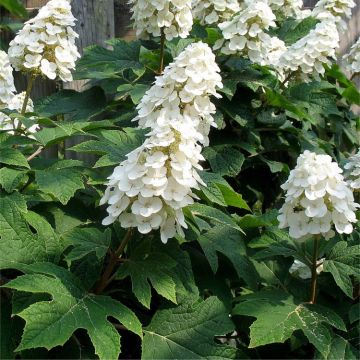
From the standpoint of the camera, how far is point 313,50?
3.12 metres

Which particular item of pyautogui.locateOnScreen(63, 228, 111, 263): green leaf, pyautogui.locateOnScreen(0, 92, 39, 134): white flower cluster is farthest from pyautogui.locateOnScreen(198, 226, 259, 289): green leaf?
pyautogui.locateOnScreen(0, 92, 39, 134): white flower cluster

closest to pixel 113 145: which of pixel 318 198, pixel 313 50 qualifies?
pixel 318 198

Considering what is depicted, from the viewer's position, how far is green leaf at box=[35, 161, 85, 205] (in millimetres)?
1966

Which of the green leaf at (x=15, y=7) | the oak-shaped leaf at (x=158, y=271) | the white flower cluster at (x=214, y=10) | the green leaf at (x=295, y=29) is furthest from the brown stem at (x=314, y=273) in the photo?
the green leaf at (x=15, y=7)

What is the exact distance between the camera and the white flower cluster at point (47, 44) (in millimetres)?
2373

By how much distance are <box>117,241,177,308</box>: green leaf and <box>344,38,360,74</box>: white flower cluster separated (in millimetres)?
2267

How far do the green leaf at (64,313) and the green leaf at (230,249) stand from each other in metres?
0.40

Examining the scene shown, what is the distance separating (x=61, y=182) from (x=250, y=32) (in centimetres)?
121

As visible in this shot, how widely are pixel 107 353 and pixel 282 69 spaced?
2068 mm

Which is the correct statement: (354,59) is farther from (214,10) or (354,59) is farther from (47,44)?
(47,44)

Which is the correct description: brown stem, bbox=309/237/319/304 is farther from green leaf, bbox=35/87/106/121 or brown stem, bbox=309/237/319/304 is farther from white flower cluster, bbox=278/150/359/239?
green leaf, bbox=35/87/106/121

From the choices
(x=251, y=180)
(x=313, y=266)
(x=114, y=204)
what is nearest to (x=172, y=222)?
(x=114, y=204)

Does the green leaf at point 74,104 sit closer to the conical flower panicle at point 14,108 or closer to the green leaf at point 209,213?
the conical flower panicle at point 14,108

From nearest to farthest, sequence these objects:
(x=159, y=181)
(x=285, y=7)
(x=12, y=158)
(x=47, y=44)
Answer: (x=159, y=181) < (x=12, y=158) < (x=47, y=44) < (x=285, y=7)
